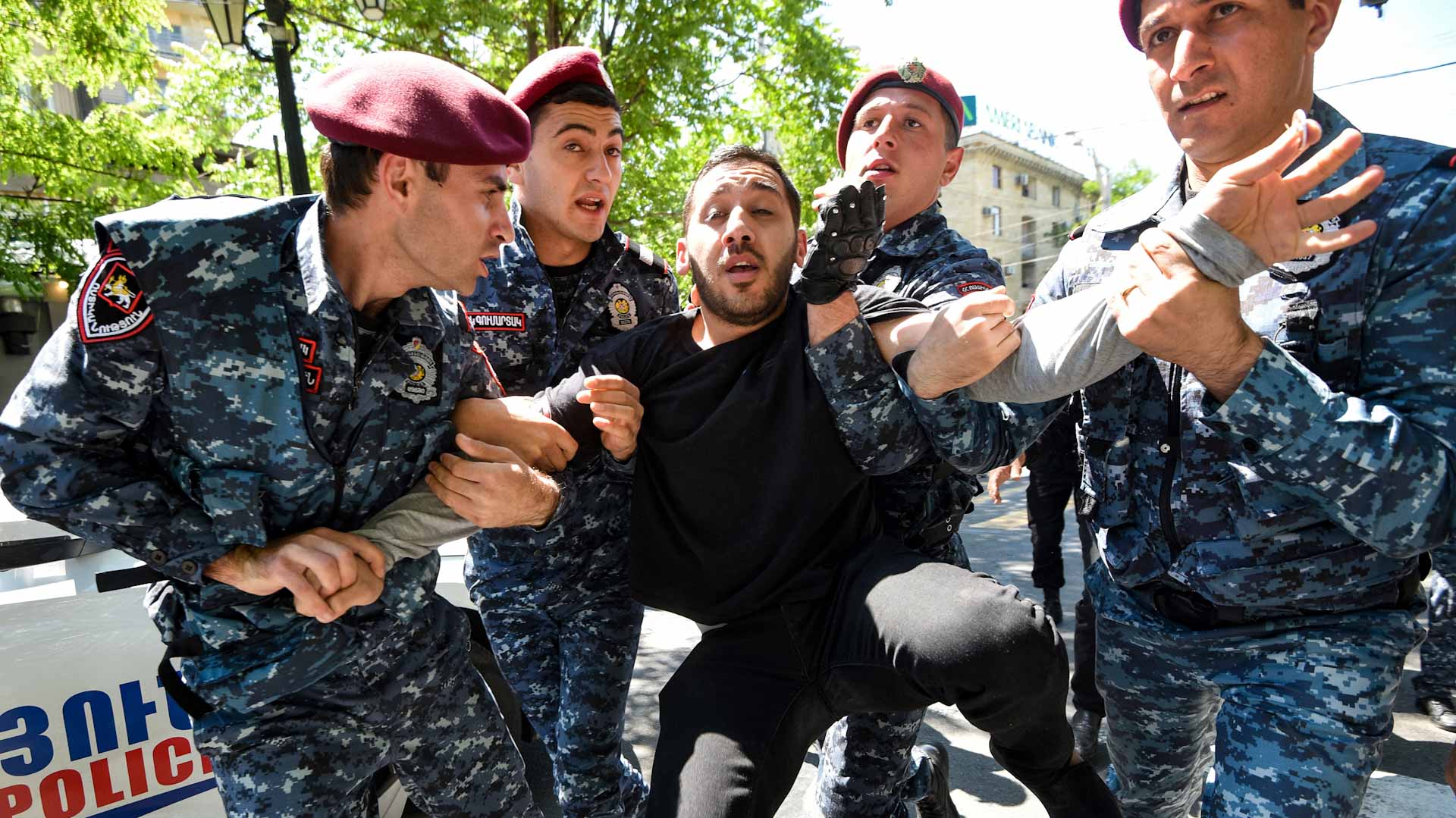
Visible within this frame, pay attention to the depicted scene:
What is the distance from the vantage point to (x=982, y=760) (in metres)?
3.52

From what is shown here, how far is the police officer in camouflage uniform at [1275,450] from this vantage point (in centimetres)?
142

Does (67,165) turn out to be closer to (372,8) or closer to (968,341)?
(372,8)

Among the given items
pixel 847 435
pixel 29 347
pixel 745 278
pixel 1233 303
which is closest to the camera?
pixel 1233 303

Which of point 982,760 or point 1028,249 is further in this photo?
point 1028,249

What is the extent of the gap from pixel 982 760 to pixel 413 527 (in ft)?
8.97

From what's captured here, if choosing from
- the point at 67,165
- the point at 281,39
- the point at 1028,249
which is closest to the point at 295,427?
the point at 281,39

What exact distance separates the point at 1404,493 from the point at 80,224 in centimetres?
896

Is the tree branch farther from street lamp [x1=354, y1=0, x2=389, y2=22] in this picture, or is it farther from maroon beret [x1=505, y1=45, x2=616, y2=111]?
maroon beret [x1=505, y1=45, x2=616, y2=111]

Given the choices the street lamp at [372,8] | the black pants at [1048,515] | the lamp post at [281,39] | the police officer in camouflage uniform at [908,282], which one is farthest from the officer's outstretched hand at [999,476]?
the street lamp at [372,8]

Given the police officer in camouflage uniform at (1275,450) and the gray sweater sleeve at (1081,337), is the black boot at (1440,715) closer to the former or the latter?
the police officer in camouflage uniform at (1275,450)

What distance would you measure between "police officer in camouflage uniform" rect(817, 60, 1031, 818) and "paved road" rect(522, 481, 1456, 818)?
694 millimetres

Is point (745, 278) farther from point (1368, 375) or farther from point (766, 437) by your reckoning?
point (1368, 375)

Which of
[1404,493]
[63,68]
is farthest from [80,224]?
[1404,493]

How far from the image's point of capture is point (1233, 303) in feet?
4.53
